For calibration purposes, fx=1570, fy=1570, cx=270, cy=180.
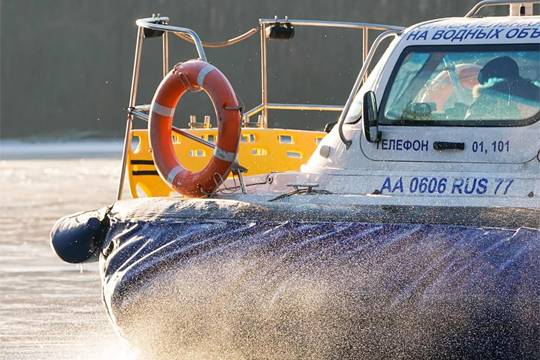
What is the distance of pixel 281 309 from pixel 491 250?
2.75 ft

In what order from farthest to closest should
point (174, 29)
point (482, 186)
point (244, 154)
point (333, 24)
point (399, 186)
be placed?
1. point (244, 154)
2. point (333, 24)
3. point (174, 29)
4. point (399, 186)
5. point (482, 186)

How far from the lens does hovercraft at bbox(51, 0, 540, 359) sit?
563 cm

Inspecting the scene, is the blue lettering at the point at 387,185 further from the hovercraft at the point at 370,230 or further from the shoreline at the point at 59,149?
the shoreline at the point at 59,149

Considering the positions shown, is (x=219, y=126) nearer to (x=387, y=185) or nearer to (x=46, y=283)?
(x=387, y=185)

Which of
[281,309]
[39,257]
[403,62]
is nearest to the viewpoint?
[281,309]

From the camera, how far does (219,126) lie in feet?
22.0

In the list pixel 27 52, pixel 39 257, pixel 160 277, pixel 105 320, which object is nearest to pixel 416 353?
pixel 160 277

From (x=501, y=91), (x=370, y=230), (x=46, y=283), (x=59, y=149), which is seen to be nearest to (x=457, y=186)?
(x=501, y=91)

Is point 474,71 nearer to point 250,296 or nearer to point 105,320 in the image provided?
point 250,296

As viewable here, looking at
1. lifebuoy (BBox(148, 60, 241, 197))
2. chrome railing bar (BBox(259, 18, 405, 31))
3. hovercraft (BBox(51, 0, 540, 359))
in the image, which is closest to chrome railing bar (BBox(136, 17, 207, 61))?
hovercraft (BBox(51, 0, 540, 359))

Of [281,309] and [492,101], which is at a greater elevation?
[492,101]

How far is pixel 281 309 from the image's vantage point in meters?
5.89

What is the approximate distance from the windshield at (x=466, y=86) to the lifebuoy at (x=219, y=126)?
0.70m

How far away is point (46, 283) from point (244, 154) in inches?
53.3
